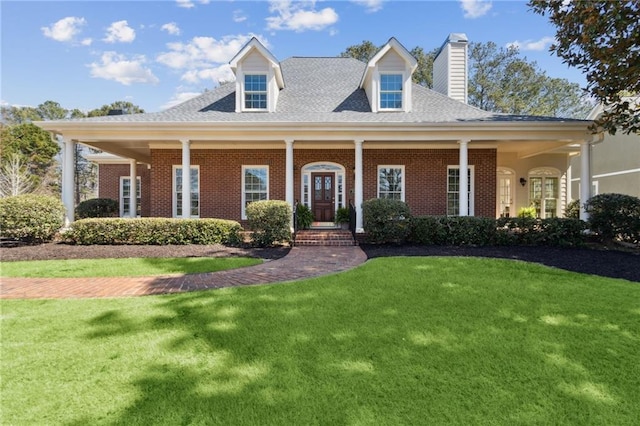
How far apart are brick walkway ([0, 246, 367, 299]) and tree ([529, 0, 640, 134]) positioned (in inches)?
306

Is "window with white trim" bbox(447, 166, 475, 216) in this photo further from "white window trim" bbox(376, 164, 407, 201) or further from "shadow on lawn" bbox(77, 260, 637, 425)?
"shadow on lawn" bbox(77, 260, 637, 425)

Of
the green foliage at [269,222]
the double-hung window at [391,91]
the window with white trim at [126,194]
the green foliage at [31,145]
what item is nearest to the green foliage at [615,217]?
the double-hung window at [391,91]

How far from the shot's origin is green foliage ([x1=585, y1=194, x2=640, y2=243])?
32.1 ft

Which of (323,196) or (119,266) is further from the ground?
(323,196)

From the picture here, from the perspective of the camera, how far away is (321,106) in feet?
44.0

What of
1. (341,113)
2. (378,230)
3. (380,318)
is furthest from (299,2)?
(380,318)

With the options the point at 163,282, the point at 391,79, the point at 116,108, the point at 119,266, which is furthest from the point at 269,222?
the point at 116,108

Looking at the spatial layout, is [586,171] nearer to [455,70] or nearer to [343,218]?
[455,70]

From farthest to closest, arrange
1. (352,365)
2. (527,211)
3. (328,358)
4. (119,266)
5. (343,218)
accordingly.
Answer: (527,211), (343,218), (119,266), (328,358), (352,365)

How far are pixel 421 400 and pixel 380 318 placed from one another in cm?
162

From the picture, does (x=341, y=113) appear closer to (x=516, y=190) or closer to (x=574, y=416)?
(x=516, y=190)

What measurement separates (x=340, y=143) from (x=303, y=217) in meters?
3.37

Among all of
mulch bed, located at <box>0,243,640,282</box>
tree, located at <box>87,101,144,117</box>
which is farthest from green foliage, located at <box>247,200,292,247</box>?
tree, located at <box>87,101,144,117</box>

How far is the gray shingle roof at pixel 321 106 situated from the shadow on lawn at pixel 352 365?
807cm
